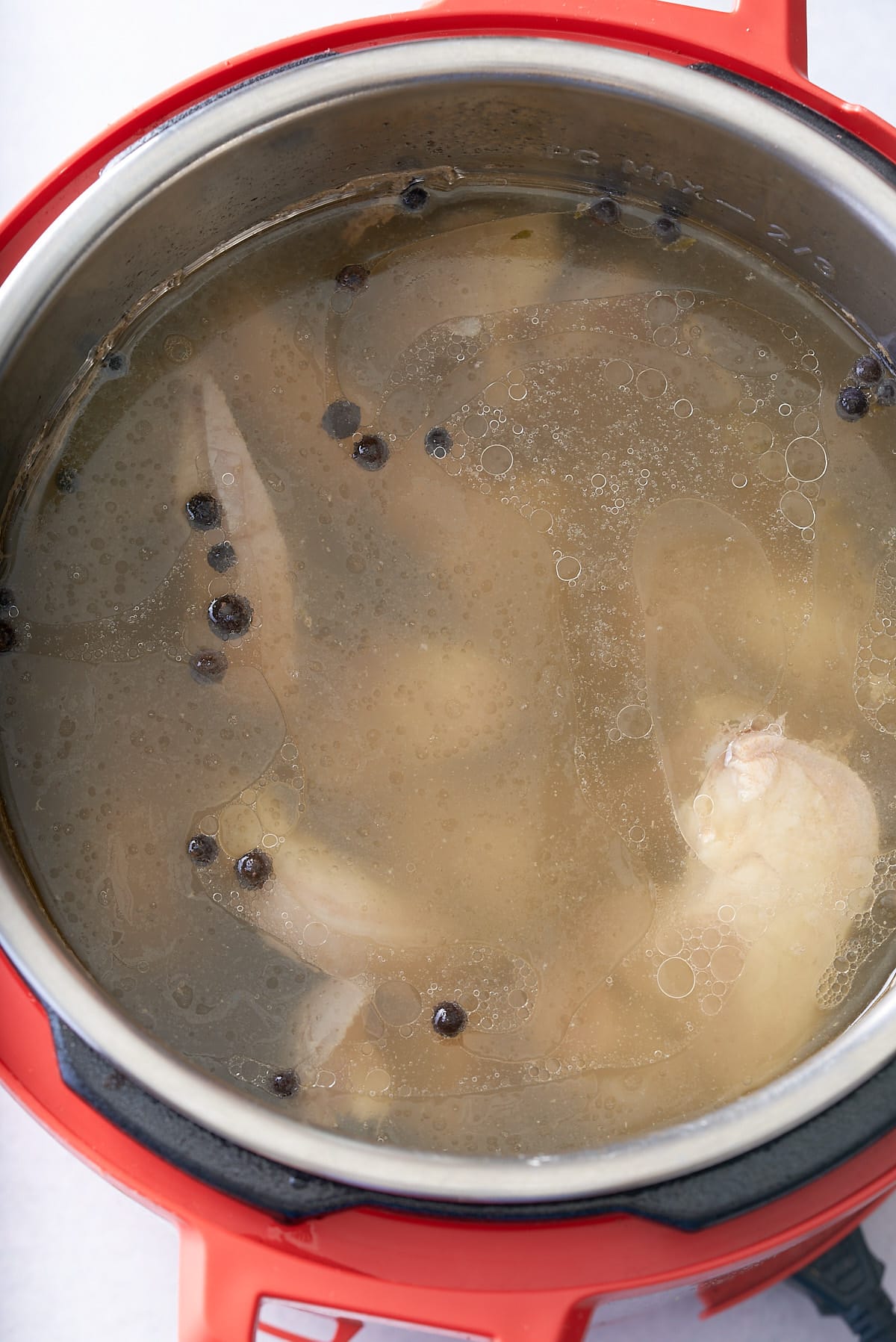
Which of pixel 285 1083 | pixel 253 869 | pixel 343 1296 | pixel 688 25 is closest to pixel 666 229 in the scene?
pixel 688 25

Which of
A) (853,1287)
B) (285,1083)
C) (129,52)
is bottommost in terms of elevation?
(853,1287)

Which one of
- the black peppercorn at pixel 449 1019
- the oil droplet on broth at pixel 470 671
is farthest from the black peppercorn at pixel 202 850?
the black peppercorn at pixel 449 1019

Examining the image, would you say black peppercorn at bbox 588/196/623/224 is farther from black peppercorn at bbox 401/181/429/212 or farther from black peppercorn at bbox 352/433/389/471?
black peppercorn at bbox 352/433/389/471

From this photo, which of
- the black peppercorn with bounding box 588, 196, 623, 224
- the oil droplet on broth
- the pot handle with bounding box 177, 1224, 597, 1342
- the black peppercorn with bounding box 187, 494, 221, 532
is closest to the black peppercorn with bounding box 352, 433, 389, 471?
the oil droplet on broth

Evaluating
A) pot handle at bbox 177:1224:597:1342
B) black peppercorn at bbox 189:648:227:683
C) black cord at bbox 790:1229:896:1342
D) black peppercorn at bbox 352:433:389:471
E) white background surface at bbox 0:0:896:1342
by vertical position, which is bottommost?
black cord at bbox 790:1229:896:1342

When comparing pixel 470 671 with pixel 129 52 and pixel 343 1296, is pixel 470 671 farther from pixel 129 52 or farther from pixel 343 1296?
pixel 129 52

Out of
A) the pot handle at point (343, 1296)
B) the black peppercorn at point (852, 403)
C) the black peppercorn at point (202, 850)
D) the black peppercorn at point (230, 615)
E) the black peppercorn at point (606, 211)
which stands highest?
the black peppercorn at point (606, 211)

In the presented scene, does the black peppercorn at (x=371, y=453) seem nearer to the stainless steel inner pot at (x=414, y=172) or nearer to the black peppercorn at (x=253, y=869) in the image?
the stainless steel inner pot at (x=414, y=172)
